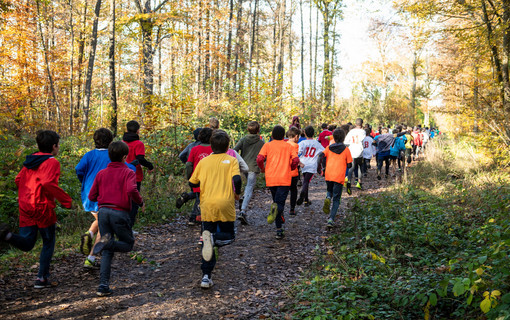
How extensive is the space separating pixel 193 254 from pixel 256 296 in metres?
1.97

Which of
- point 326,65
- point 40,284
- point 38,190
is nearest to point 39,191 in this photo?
point 38,190

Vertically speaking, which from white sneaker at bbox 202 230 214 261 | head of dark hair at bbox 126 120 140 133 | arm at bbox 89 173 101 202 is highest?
head of dark hair at bbox 126 120 140 133

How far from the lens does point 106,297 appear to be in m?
4.69

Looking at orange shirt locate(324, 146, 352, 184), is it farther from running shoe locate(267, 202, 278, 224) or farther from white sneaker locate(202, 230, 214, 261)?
white sneaker locate(202, 230, 214, 261)

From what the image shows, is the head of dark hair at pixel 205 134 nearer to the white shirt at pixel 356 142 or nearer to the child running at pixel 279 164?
the child running at pixel 279 164

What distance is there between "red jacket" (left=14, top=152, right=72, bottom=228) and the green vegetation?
133 inches

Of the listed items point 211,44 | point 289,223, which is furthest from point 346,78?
point 289,223

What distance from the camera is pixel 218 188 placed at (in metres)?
4.89

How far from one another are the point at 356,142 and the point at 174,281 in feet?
28.6

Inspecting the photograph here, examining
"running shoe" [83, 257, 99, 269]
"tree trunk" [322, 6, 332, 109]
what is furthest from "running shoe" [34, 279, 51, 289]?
"tree trunk" [322, 6, 332, 109]

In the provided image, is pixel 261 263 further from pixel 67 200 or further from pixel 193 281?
pixel 67 200

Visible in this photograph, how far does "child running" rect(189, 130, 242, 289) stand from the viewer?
4.86 metres

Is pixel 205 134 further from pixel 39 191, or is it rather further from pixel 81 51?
pixel 81 51

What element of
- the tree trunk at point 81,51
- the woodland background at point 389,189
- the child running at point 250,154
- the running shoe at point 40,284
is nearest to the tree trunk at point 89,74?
the woodland background at point 389,189
